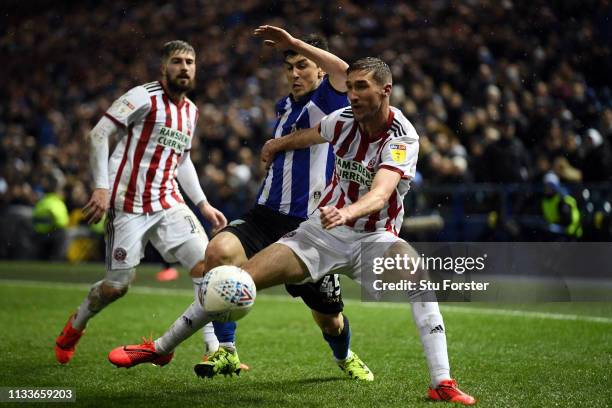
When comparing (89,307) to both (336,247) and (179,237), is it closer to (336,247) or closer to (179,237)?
(179,237)

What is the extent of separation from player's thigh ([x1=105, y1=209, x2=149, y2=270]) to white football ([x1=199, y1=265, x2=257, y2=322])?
202cm

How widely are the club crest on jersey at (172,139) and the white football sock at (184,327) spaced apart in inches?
73.8

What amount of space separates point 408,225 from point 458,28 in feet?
14.2

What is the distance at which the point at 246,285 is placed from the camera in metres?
5.02

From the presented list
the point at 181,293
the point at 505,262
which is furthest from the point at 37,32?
the point at 505,262

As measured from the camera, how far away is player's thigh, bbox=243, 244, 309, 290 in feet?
17.4

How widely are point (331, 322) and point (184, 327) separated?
1.18 metres

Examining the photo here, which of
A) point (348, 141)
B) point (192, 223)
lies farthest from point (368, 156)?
point (192, 223)

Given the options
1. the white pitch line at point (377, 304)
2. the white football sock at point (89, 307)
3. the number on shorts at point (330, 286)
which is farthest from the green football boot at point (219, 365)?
the white pitch line at point (377, 304)

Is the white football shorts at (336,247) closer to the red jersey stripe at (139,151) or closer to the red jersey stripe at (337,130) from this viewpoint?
the red jersey stripe at (337,130)

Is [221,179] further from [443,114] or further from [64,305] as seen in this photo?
[64,305]

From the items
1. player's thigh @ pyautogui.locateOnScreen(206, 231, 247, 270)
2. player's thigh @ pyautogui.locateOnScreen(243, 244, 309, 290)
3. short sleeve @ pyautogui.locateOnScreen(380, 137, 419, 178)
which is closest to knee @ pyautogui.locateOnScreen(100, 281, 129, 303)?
player's thigh @ pyautogui.locateOnScreen(206, 231, 247, 270)

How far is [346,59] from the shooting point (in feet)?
58.9

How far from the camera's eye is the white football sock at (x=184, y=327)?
18.2 ft
